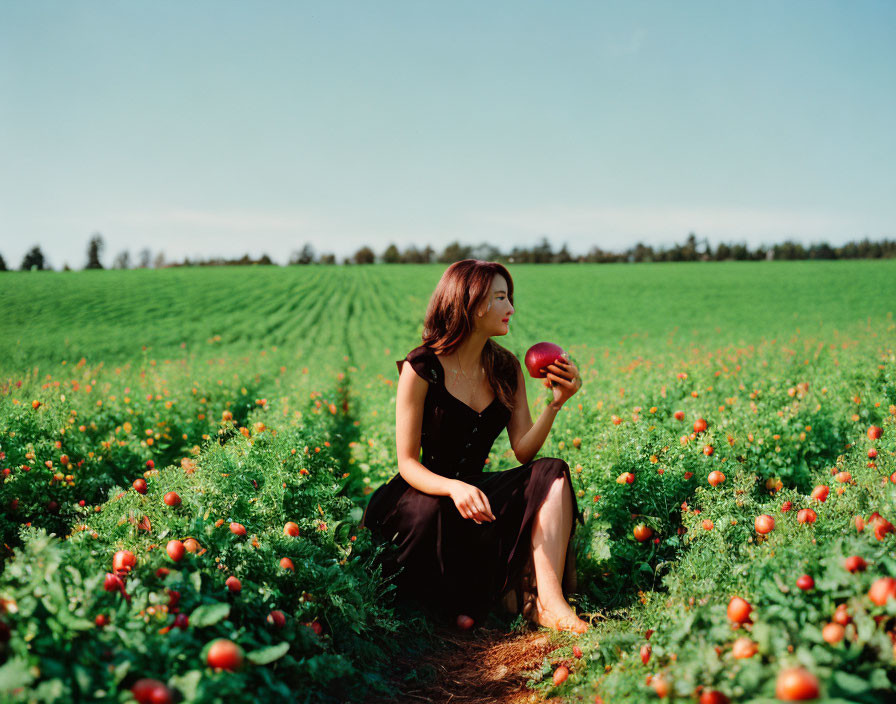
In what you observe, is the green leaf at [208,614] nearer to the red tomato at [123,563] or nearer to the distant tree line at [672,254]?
the red tomato at [123,563]

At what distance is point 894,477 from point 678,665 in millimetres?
1328

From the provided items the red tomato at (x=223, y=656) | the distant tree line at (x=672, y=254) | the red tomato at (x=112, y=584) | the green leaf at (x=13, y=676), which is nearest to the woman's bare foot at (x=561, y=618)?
the red tomato at (x=223, y=656)

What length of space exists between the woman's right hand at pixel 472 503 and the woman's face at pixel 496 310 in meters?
0.78

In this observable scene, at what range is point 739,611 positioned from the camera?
65.1 inches

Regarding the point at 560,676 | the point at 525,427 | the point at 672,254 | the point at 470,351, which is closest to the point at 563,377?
the point at 525,427

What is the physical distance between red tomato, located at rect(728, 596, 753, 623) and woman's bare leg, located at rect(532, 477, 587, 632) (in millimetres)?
1101

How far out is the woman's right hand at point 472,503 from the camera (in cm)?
258

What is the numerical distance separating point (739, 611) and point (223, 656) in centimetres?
134

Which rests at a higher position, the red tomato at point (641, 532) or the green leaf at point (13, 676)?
the green leaf at point (13, 676)

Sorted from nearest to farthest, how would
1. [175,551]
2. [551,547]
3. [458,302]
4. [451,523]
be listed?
[175,551]
[551,547]
[451,523]
[458,302]

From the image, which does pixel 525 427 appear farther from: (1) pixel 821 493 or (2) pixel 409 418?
(1) pixel 821 493

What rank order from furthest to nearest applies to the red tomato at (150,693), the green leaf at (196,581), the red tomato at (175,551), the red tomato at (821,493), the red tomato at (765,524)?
1. the red tomato at (821,493)
2. the red tomato at (765,524)
3. the red tomato at (175,551)
4. the green leaf at (196,581)
5. the red tomato at (150,693)

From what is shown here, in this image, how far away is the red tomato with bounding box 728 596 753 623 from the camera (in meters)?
1.65

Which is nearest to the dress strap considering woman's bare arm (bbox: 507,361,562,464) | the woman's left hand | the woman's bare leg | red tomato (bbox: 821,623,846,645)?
woman's bare arm (bbox: 507,361,562,464)
